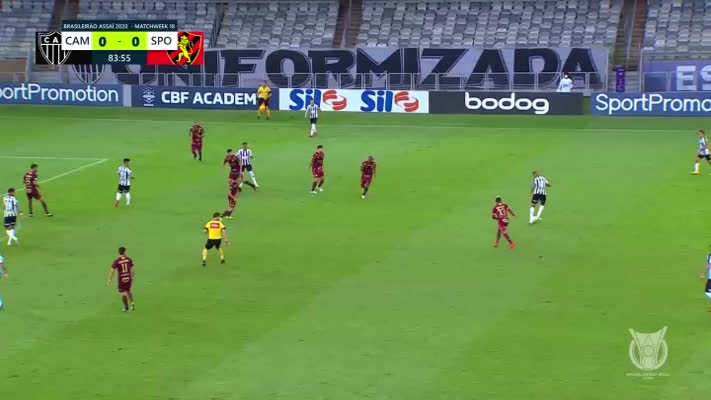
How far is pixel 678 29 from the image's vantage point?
68.3 m

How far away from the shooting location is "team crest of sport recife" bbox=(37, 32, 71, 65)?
224ft

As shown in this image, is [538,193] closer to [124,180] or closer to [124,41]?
[124,180]

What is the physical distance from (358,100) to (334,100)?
54.4 inches

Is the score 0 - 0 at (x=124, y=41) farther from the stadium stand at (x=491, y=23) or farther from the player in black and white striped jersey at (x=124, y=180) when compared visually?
the player in black and white striped jersey at (x=124, y=180)

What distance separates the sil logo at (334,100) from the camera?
6197 cm

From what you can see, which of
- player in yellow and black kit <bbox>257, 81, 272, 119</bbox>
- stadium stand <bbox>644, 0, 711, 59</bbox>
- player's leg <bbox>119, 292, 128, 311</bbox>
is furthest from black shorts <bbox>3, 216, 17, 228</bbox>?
stadium stand <bbox>644, 0, 711, 59</bbox>

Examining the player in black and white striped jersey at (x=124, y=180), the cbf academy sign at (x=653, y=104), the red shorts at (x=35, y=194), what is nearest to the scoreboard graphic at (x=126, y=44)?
the cbf academy sign at (x=653, y=104)

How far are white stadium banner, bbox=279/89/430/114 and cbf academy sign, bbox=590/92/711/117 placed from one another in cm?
956

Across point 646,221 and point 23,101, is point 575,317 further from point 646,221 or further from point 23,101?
point 23,101

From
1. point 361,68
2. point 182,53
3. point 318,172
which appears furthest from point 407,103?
point 318,172

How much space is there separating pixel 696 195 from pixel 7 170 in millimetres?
27733

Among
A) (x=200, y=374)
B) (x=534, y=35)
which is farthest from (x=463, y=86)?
(x=200, y=374)

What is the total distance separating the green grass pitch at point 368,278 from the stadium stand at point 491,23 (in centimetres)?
2059

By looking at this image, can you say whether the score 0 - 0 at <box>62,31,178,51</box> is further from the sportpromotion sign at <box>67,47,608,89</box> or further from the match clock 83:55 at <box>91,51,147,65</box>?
the sportpromotion sign at <box>67,47,608,89</box>
